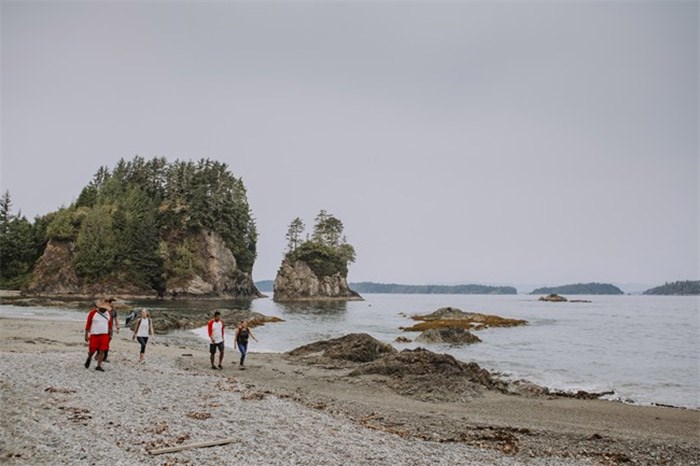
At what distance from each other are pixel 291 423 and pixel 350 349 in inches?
658

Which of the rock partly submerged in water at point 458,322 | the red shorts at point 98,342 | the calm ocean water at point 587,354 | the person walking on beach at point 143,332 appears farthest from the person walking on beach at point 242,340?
the rock partly submerged in water at point 458,322

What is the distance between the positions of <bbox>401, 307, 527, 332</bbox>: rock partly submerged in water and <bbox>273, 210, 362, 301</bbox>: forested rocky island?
6844 centimetres

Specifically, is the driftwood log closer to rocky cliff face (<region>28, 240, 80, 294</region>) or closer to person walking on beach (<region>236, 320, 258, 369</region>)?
person walking on beach (<region>236, 320, 258, 369</region>)

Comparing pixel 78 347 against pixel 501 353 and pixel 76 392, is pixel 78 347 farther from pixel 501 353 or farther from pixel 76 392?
pixel 501 353

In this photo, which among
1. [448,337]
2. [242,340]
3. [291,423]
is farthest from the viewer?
[448,337]

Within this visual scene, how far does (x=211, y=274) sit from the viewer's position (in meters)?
111

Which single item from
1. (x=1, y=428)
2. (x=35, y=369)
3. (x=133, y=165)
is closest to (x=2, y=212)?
(x=133, y=165)

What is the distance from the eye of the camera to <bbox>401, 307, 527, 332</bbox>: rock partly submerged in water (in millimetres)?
56203

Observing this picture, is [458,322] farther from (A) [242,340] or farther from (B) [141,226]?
(B) [141,226]

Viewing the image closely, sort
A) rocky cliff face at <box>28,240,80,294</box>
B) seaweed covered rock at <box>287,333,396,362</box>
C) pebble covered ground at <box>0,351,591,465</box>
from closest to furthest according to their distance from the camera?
1. pebble covered ground at <box>0,351,591,465</box>
2. seaweed covered rock at <box>287,333,396,362</box>
3. rocky cliff face at <box>28,240,80,294</box>

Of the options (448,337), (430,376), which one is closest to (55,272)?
(448,337)

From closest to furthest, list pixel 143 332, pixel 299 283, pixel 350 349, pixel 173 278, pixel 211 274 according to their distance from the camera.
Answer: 1. pixel 143 332
2. pixel 350 349
3. pixel 173 278
4. pixel 211 274
5. pixel 299 283

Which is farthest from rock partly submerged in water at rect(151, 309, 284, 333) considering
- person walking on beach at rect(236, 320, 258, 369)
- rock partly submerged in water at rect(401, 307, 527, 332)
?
person walking on beach at rect(236, 320, 258, 369)

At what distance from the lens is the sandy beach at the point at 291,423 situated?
9.30 metres
